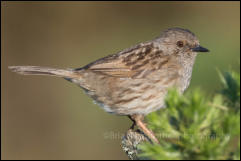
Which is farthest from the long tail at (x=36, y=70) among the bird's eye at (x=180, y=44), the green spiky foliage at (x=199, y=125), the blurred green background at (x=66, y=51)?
the blurred green background at (x=66, y=51)

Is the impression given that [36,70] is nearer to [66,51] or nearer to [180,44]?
[180,44]

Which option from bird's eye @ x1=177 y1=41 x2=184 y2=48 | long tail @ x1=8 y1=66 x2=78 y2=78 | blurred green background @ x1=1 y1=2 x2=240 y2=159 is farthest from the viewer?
blurred green background @ x1=1 y1=2 x2=240 y2=159

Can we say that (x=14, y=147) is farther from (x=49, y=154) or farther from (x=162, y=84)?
(x=162, y=84)

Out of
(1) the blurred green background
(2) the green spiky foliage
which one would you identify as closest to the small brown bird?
(2) the green spiky foliage

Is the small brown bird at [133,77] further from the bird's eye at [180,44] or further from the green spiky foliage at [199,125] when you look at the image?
the green spiky foliage at [199,125]

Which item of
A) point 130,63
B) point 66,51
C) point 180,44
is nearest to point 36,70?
point 130,63

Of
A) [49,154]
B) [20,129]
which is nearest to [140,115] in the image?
[49,154]

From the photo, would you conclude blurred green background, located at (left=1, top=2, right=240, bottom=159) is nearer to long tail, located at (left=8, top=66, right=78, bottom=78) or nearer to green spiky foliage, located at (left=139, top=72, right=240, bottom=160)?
long tail, located at (left=8, top=66, right=78, bottom=78)
